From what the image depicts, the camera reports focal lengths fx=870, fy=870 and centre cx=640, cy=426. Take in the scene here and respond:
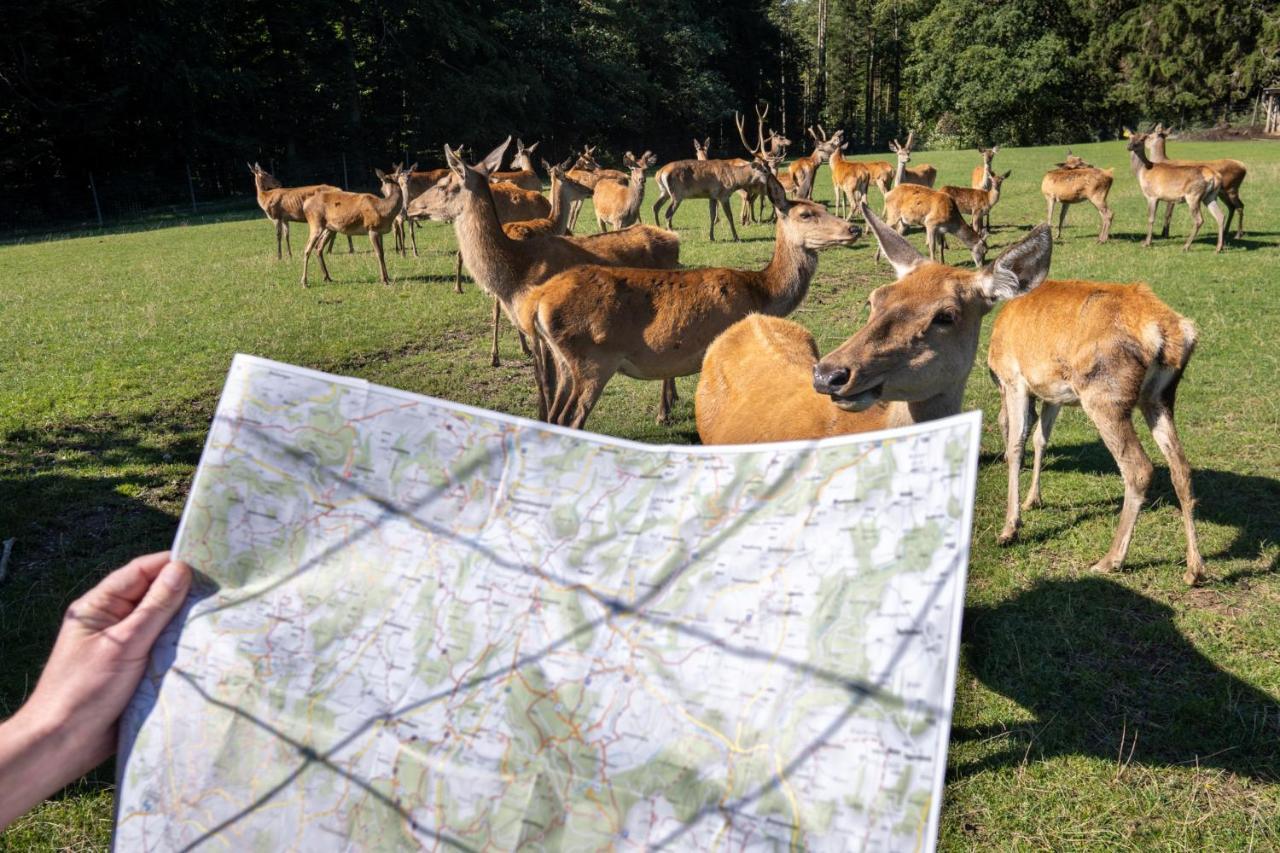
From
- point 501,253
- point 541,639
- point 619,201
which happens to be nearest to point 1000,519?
point 541,639

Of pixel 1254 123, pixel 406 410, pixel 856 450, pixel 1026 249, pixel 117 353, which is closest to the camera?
pixel 856 450

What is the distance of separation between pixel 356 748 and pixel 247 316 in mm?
10367

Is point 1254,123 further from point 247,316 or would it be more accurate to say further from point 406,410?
point 406,410

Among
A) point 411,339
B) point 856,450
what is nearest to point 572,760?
point 856,450

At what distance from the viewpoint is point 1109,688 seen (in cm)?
345

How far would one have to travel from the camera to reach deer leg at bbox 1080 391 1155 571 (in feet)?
13.4

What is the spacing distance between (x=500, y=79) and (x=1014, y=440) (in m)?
34.2

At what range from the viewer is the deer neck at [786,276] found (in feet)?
21.6

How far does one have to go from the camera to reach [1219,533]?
15.2ft

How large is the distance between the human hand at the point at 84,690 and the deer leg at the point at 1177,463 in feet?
14.0

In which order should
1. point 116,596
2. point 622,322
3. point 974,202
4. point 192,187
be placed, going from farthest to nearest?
point 192,187, point 974,202, point 622,322, point 116,596

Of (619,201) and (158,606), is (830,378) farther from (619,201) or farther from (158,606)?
(619,201)

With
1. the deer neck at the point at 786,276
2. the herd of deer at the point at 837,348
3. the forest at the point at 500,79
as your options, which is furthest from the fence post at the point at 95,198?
the deer neck at the point at 786,276

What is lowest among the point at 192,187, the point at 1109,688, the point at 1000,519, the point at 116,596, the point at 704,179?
the point at 1109,688
